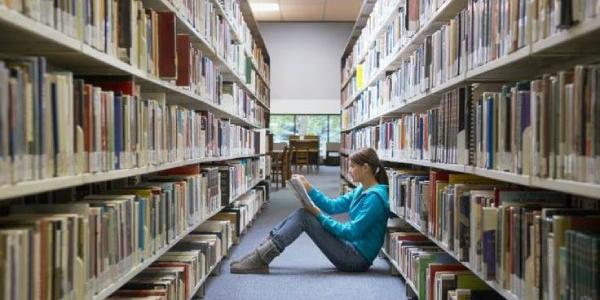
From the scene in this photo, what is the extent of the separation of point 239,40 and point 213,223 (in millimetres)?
2094

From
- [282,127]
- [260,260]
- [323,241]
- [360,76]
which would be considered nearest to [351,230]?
[323,241]

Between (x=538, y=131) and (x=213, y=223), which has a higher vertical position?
(x=538, y=131)

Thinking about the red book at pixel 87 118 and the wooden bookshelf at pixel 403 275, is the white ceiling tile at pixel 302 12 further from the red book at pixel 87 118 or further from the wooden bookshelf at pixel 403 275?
the red book at pixel 87 118

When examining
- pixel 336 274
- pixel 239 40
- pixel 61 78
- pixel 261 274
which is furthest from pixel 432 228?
pixel 239 40

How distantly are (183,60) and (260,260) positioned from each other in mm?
1643

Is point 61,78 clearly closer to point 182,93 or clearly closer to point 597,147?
point 597,147

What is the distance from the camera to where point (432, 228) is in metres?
3.07

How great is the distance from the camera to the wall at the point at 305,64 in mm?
15367

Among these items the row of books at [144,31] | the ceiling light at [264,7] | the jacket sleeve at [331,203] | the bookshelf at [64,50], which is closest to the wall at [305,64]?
the ceiling light at [264,7]

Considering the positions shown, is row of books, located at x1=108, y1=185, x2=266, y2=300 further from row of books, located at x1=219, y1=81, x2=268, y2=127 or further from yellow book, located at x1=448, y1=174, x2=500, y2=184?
yellow book, located at x1=448, y1=174, x2=500, y2=184

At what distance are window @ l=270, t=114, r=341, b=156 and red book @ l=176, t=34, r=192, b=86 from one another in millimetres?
13110

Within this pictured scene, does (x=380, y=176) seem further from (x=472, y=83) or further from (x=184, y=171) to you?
(x=472, y=83)

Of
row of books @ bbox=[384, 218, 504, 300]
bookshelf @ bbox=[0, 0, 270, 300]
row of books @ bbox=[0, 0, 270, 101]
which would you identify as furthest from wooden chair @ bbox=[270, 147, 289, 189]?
row of books @ bbox=[0, 0, 270, 101]

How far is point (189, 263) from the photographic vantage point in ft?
10.1
